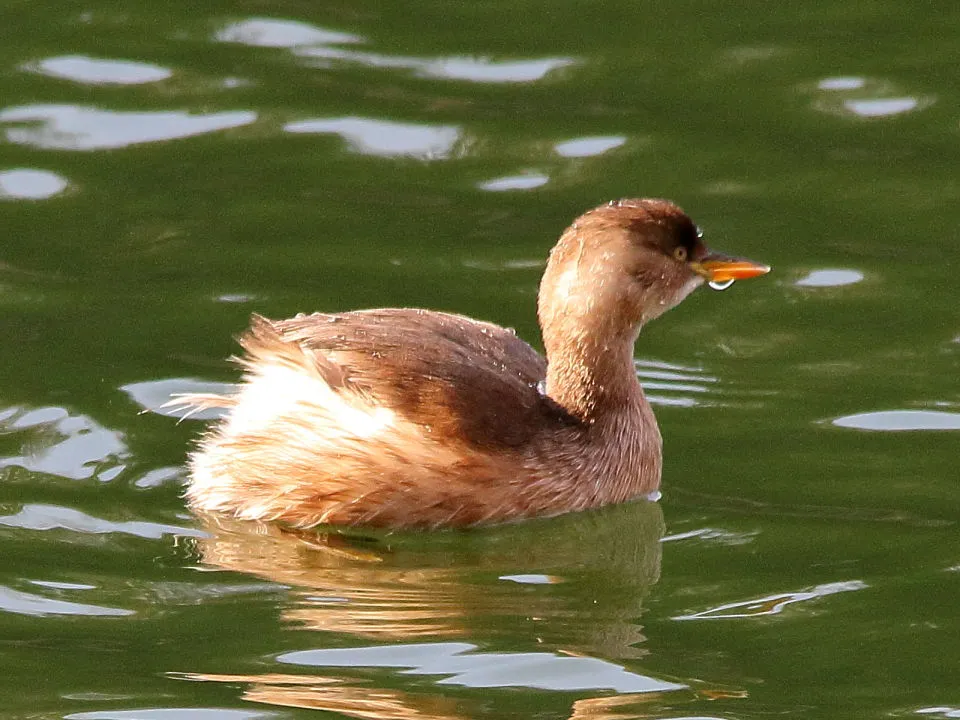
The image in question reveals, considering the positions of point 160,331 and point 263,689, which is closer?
point 263,689

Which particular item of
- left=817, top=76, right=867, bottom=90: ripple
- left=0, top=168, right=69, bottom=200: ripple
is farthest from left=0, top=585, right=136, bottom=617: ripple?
left=817, top=76, right=867, bottom=90: ripple

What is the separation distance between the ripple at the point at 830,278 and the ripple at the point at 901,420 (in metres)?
1.18

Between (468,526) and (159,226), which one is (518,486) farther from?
(159,226)

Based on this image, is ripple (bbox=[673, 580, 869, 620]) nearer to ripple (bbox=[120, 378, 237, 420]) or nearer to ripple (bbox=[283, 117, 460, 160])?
ripple (bbox=[120, 378, 237, 420])

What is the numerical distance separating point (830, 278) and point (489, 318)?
1.51m

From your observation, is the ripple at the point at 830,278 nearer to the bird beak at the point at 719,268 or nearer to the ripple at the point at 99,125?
the bird beak at the point at 719,268

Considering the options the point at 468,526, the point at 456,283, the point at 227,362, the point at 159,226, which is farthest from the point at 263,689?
the point at 159,226

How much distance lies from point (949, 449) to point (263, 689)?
2.96 metres

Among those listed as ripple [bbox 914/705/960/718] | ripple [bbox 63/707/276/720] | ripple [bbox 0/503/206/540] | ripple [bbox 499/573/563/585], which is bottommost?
ripple [bbox 914/705/960/718]

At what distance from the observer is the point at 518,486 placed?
704cm

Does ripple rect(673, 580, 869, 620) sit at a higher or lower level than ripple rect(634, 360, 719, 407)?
lower

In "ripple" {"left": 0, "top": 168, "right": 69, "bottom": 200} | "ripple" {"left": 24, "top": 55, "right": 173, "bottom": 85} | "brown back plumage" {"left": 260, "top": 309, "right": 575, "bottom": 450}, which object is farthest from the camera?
"ripple" {"left": 24, "top": 55, "right": 173, "bottom": 85}

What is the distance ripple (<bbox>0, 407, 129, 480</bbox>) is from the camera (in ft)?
24.0

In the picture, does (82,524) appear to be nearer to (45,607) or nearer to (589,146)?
(45,607)
